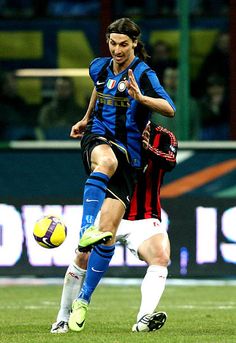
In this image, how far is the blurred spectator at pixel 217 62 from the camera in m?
15.4

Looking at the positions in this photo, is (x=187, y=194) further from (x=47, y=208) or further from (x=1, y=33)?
(x=1, y=33)

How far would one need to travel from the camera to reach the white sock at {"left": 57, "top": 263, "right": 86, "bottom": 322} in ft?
28.7

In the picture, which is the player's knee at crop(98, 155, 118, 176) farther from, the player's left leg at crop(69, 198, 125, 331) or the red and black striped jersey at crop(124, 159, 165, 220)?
the red and black striped jersey at crop(124, 159, 165, 220)

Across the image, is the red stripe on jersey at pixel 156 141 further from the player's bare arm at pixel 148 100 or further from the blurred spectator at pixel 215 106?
the blurred spectator at pixel 215 106

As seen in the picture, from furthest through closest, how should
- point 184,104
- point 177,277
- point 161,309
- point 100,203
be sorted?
1. point 184,104
2. point 177,277
3. point 161,309
4. point 100,203

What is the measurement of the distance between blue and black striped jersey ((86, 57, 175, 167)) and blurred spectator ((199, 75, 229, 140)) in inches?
257

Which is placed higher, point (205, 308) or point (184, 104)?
point (184, 104)

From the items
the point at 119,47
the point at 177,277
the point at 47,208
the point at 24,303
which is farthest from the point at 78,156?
the point at 119,47

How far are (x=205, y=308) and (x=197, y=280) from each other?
288cm

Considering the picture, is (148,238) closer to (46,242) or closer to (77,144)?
(46,242)

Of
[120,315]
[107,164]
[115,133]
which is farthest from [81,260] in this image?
[120,315]

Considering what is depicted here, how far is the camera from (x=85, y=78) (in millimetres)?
15430

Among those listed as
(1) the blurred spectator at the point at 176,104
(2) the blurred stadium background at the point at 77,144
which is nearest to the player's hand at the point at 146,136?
(2) the blurred stadium background at the point at 77,144

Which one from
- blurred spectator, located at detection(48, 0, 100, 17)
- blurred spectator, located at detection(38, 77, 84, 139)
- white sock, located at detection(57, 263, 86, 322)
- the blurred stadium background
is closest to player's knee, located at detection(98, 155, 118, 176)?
white sock, located at detection(57, 263, 86, 322)
